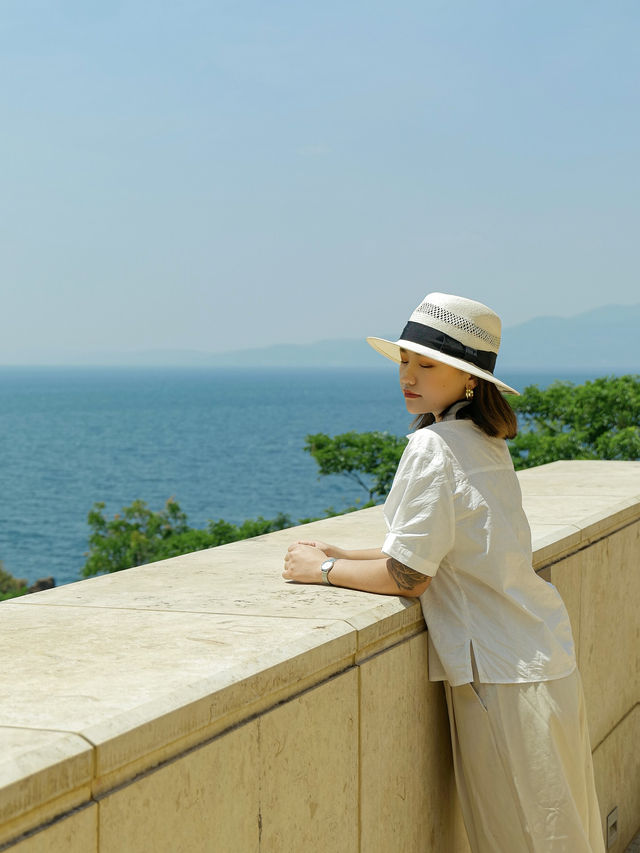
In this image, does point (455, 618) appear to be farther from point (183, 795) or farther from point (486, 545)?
point (183, 795)

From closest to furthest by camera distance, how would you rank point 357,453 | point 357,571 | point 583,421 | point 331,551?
point 357,571
point 331,551
point 583,421
point 357,453

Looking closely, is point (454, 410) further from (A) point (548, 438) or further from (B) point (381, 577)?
(A) point (548, 438)

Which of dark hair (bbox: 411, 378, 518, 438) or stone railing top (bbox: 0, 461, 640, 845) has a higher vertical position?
dark hair (bbox: 411, 378, 518, 438)

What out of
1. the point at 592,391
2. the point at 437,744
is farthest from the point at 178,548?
the point at 437,744

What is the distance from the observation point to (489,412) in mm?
3086

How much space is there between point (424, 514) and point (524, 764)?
0.70 meters

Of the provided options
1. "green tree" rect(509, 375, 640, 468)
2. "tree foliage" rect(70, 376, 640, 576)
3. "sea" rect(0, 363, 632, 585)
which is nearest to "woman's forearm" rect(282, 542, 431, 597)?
"tree foliage" rect(70, 376, 640, 576)

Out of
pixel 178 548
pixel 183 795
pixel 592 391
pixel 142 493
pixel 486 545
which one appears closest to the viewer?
pixel 183 795

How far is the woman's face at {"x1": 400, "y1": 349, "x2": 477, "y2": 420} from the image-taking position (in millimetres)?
3117

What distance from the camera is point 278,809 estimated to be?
2.31 meters

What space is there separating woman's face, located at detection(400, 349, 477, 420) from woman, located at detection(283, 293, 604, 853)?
12mm

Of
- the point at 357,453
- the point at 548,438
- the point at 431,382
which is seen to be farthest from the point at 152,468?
the point at 431,382

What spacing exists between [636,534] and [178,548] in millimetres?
17600

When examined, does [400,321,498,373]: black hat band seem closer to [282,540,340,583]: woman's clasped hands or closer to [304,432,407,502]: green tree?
[282,540,340,583]: woman's clasped hands
